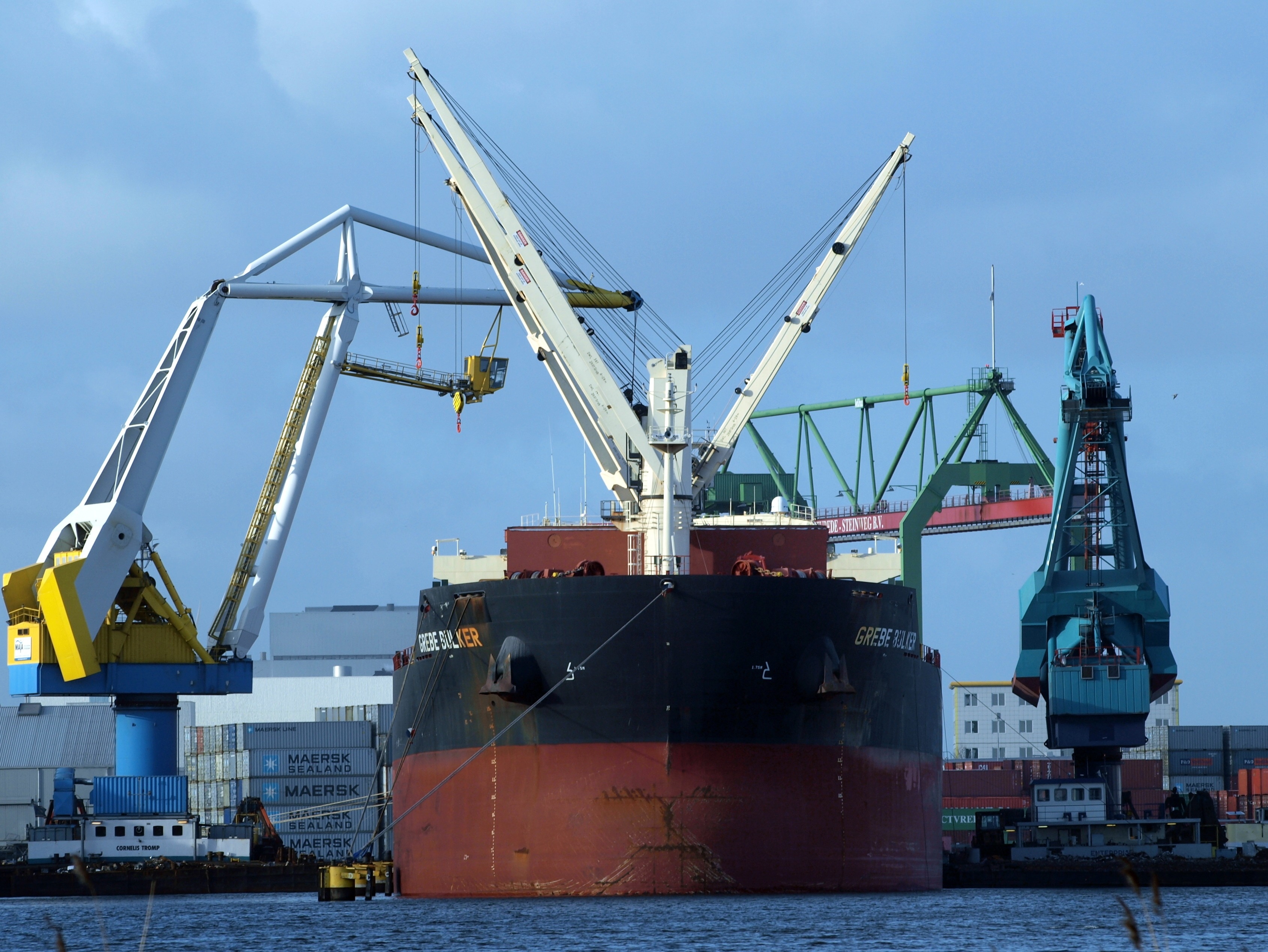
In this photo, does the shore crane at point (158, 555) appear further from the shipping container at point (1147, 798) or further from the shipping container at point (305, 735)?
the shipping container at point (1147, 798)

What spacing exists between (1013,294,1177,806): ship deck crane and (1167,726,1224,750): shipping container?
1713cm

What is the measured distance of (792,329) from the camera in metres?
43.5

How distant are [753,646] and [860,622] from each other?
10.0 feet

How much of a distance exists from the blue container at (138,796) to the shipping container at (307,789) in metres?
10.4

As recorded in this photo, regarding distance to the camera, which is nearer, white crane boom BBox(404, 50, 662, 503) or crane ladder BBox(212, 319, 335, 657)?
white crane boom BBox(404, 50, 662, 503)

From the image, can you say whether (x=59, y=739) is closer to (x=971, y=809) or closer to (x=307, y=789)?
(x=307, y=789)

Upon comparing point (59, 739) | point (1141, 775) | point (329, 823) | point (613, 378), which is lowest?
point (329, 823)

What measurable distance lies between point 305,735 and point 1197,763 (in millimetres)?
32871

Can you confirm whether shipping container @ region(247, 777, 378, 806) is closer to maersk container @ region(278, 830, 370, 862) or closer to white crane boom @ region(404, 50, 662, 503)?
maersk container @ region(278, 830, 370, 862)

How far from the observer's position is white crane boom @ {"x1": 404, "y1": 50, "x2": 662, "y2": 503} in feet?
135

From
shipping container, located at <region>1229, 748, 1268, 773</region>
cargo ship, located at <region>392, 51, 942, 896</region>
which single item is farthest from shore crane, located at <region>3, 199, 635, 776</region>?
shipping container, located at <region>1229, 748, 1268, 773</region>

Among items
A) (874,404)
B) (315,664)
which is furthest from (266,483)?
(315,664)

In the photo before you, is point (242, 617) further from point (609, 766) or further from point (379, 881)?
point (609, 766)

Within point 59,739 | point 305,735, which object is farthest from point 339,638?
point 305,735
